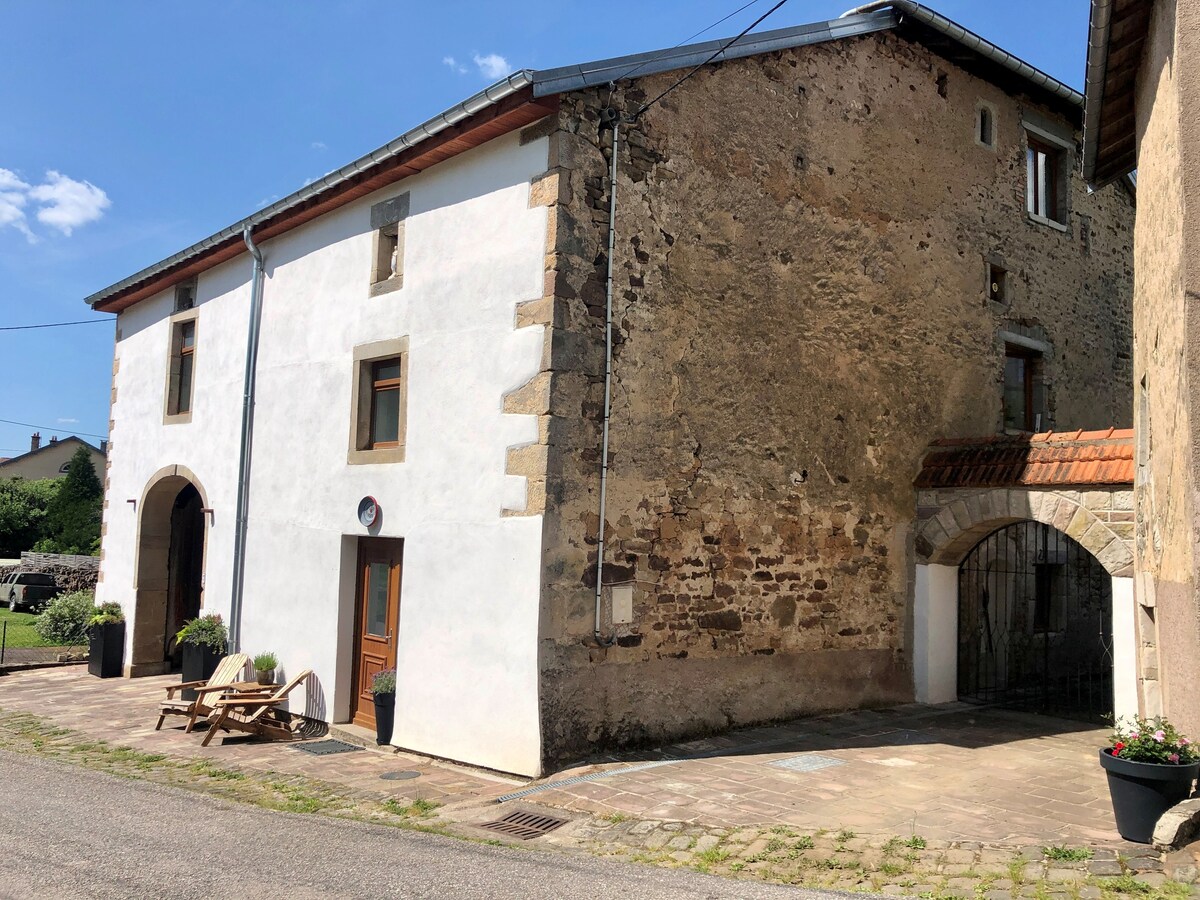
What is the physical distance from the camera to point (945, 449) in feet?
35.5

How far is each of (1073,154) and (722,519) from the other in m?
8.41

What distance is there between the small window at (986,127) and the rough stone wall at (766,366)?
160mm

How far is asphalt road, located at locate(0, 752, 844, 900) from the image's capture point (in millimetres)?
4797

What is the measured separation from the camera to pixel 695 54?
8562 millimetres

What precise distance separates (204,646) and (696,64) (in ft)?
26.8

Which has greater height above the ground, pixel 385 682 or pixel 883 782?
pixel 385 682

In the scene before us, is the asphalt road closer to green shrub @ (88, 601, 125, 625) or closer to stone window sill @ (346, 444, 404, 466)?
stone window sill @ (346, 444, 404, 466)

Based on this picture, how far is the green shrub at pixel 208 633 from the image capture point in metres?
11.1

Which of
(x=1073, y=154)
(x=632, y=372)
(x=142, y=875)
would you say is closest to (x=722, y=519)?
(x=632, y=372)

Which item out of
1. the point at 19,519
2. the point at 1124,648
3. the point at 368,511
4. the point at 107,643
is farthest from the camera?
the point at 19,519

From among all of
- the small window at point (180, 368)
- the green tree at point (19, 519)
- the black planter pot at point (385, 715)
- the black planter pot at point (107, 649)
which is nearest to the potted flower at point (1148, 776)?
the black planter pot at point (385, 715)

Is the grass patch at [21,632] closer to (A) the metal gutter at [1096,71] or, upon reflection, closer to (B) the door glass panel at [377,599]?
(B) the door glass panel at [377,599]

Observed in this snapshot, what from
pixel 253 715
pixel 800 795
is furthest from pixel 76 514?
pixel 800 795

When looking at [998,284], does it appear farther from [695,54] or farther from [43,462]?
[43,462]
